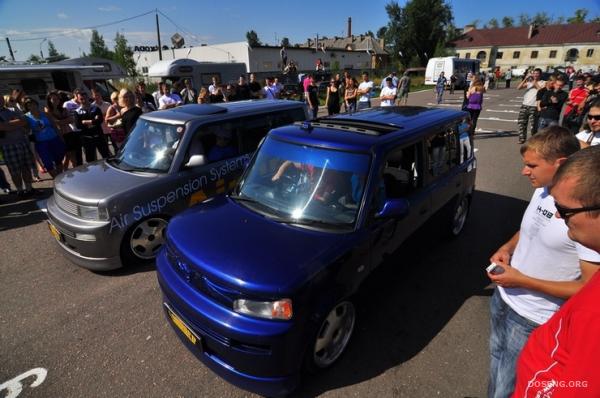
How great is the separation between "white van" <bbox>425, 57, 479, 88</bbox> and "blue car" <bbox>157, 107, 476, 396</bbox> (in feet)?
116

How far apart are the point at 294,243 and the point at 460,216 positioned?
11.3 feet

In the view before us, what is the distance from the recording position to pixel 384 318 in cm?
324

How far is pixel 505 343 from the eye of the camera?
192 cm

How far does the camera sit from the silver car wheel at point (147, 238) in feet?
13.0

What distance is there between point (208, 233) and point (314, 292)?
1.00 meters

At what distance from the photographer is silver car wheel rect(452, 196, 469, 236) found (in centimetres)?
461

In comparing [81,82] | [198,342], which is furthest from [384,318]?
[81,82]

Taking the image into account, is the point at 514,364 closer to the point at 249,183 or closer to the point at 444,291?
→ the point at 444,291

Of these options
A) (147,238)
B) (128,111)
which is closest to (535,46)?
(128,111)

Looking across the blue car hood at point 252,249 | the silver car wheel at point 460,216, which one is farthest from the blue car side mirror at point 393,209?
the silver car wheel at point 460,216

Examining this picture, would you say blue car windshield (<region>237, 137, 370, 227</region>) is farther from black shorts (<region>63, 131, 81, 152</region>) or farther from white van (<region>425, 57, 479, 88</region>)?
white van (<region>425, 57, 479, 88</region>)

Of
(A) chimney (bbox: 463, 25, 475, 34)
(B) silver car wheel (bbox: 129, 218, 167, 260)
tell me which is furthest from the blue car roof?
(A) chimney (bbox: 463, 25, 475, 34)

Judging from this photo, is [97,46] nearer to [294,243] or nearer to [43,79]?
[43,79]

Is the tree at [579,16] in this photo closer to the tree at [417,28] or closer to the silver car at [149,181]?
the tree at [417,28]
